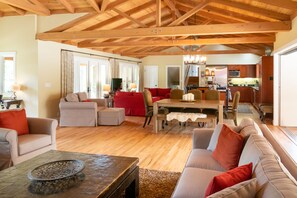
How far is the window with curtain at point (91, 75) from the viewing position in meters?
8.88

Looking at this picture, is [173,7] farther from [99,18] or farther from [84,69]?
[84,69]

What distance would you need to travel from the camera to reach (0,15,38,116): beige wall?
6867 mm

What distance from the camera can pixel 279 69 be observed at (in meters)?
7.11

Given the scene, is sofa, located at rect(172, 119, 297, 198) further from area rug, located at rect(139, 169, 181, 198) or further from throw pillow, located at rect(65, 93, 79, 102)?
throw pillow, located at rect(65, 93, 79, 102)

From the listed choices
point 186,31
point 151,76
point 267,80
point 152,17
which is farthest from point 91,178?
point 151,76

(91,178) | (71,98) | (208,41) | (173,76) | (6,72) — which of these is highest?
(208,41)

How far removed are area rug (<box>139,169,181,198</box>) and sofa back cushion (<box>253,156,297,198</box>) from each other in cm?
148

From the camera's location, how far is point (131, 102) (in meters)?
8.90

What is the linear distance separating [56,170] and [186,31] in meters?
4.79

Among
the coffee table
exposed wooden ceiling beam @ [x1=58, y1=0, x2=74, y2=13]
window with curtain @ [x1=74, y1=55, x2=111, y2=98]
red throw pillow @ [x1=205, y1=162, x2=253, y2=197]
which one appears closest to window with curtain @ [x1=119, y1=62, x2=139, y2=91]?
window with curtain @ [x1=74, y1=55, x2=111, y2=98]

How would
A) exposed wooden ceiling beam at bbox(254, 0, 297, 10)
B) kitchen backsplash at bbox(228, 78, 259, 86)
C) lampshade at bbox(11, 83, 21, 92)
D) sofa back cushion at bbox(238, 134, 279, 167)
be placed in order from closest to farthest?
sofa back cushion at bbox(238, 134, 279, 167) < exposed wooden ceiling beam at bbox(254, 0, 297, 10) < lampshade at bbox(11, 83, 21, 92) < kitchen backsplash at bbox(228, 78, 259, 86)

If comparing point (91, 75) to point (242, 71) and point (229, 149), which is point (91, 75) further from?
point (242, 71)

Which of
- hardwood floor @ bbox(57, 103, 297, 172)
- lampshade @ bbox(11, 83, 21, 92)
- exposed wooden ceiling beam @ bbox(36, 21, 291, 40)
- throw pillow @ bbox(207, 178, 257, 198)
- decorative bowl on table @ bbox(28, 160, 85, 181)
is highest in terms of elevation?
exposed wooden ceiling beam @ bbox(36, 21, 291, 40)

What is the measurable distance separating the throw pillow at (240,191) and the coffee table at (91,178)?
3.29 feet
